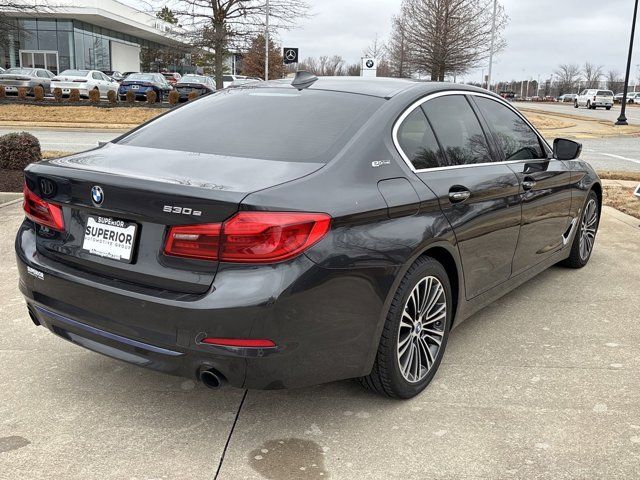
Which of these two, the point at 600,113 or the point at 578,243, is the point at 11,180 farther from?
the point at 600,113

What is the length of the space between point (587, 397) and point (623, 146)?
18859 mm

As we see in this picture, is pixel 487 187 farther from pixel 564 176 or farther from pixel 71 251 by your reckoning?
pixel 71 251

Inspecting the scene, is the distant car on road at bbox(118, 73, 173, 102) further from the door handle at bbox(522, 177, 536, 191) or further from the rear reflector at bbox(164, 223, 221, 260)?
the rear reflector at bbox(164, 223, 221, 260)

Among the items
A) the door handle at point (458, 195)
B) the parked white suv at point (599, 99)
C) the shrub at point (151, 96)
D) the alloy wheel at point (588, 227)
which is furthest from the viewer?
the parked white suv at point (599, 99)

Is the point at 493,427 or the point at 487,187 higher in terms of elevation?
the point at 487,187

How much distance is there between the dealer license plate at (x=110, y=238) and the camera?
9.06 ft

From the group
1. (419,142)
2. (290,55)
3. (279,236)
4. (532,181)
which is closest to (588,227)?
(532,181)

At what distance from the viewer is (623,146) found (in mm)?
20062

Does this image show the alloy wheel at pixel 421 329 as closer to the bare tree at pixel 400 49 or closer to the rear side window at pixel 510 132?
the rear side window at pixel 510 132

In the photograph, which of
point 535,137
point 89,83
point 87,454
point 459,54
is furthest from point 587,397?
point 459,54

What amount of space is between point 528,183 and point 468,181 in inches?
31.9

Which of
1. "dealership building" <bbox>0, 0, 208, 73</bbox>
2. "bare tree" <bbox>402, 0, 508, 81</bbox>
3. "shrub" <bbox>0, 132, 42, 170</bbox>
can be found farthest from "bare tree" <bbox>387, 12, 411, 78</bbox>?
"shrub" <bbox>0, 132, 42, 170</bbox>

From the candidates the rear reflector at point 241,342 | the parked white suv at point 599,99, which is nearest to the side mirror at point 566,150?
the rear reflector at point 241,342

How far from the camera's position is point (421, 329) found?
133 inches
